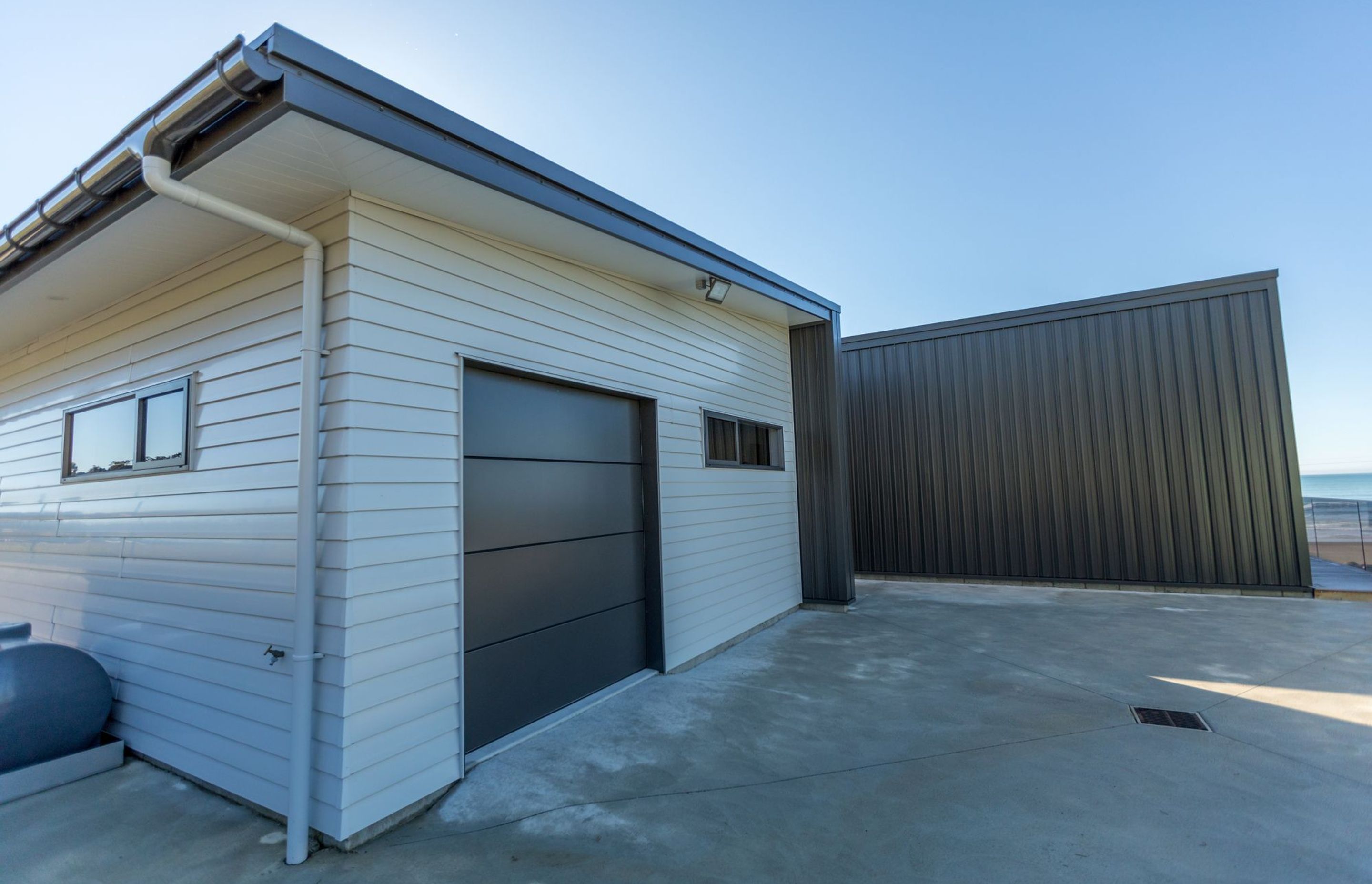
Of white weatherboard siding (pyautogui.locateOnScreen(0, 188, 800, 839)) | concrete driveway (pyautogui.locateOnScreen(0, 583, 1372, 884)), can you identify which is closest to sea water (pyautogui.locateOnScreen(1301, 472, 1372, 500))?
concrete driveway (pyautogui.locateOnScreen(0, 583, 1372, 884))

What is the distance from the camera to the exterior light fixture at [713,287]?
5078 mm

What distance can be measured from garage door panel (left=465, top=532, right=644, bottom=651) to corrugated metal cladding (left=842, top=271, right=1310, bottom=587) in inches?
248

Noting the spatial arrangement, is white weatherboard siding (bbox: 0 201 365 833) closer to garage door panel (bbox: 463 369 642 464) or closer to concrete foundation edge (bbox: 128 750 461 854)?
concrete foundation edge (bbox: 128 750 461 854)

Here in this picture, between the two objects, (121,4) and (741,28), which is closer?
(121,4)

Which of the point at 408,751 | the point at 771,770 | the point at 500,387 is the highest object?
the point at 500,387

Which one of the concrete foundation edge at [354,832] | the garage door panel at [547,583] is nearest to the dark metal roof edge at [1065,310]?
the garage door panel at [547,583]

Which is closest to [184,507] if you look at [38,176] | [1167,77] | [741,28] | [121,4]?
[38,176]

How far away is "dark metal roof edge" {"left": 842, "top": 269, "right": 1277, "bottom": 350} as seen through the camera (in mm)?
7652

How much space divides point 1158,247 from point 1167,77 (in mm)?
5608

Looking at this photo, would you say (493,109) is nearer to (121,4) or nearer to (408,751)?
(121,4)

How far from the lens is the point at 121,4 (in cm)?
386

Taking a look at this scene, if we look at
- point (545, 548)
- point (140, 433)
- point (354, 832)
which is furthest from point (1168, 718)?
point (140, 433)

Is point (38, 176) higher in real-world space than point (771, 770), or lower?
higher

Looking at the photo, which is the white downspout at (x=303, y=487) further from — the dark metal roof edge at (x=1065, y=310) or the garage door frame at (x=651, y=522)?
the dark metal roof edge at (x=1065, y=310)
